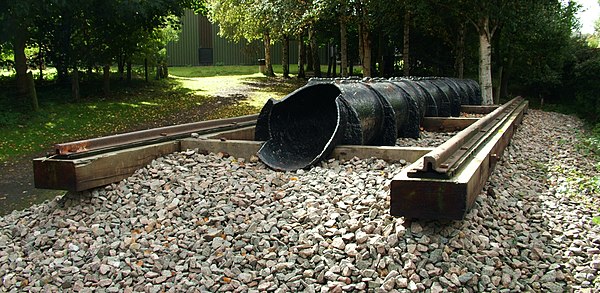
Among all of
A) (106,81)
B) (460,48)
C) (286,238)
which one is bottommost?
(286,238)

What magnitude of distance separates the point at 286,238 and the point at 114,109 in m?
13.3

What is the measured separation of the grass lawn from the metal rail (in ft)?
16.2

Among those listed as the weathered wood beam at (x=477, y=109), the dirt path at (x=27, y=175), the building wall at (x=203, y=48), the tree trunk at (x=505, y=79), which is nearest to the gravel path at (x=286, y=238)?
the dirt path at (x=27, y=175)

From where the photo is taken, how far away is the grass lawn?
1267 cm

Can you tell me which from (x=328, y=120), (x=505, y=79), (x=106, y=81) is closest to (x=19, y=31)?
(x=106, y=81)

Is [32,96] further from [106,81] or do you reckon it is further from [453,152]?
[453,152]

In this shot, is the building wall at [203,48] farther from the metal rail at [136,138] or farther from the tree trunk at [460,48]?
the metal rail at [136,138]

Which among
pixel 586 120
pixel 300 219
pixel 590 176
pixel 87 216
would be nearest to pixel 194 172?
pixel 87 216

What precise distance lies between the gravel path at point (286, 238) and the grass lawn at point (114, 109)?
6490mm

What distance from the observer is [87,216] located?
5.52 meters

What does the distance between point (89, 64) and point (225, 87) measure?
7235 millimetres

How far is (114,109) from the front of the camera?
16.5 metres

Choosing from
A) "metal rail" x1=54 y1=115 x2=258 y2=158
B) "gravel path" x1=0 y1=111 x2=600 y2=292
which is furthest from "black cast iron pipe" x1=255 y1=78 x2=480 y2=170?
"metal rail" x1=54 y1=115 x2=258 y2=158

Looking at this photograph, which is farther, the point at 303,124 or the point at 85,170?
the point at 303,124
